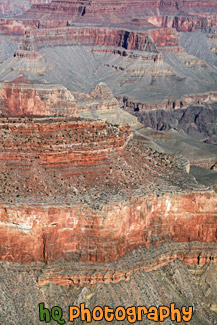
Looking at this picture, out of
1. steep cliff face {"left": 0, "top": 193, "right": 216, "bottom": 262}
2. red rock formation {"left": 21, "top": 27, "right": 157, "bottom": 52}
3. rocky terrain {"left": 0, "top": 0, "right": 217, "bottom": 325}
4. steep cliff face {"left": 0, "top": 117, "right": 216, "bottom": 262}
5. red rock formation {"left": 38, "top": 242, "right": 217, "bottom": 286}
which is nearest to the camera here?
rocky terrain {"left": 0, "top": 0, "right": 217, "bottom": 325}

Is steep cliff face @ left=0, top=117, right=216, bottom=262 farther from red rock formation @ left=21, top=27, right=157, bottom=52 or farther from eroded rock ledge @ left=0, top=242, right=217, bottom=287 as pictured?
red rock formation @ left=21, top=27, right=157, bottom=52

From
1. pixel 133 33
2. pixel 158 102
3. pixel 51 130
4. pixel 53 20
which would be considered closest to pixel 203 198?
pixel 51 130

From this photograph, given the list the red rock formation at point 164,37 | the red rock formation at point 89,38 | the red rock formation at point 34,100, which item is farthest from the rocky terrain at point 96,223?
the red rock formation at point 164,37

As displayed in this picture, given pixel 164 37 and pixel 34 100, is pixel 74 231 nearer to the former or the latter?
pixel 34 100

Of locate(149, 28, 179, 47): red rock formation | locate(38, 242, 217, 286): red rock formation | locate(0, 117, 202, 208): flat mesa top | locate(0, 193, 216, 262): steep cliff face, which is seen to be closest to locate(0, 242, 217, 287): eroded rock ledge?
locate(38, 242, 217, 286): red rock formation

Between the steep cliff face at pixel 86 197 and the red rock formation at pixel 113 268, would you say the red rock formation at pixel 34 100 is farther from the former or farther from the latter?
the red rock formation at pixel 113 268

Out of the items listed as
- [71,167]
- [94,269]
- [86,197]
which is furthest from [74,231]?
[71,167]

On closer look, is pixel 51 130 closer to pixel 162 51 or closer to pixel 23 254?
pixel 23 254

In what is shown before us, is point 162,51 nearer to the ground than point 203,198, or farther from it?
nearer to the ground

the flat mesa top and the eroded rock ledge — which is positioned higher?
the flat mesa top
